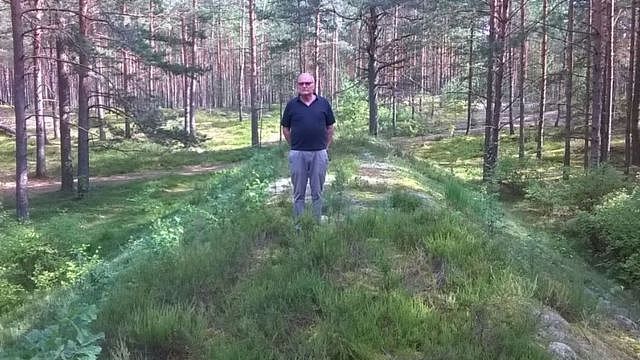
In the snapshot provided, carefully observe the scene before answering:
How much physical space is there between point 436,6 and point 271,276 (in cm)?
1937

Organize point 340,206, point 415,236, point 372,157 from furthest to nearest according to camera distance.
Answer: point 372,157 → point 340,206 → point 415,236

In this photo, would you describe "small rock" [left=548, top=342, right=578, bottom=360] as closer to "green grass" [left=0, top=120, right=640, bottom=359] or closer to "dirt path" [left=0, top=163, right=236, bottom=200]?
"green grass" [left=0, top=120, right=640, bottom=359]

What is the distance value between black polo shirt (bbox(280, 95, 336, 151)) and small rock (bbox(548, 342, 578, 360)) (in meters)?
3.29

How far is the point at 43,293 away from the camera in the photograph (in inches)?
344

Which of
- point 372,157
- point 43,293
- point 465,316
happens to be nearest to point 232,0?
point 372,157

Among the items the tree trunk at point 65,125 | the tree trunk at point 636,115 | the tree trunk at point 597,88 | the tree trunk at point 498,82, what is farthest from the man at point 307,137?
the tree trunk at point 65,125

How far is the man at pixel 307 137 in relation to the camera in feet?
20.4

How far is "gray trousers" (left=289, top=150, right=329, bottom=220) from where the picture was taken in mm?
6324

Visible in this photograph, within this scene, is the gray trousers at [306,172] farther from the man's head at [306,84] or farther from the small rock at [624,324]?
the small rock at [624,324]

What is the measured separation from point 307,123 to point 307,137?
16 cm

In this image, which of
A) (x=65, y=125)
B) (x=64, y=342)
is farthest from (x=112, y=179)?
(x=64, y=342)

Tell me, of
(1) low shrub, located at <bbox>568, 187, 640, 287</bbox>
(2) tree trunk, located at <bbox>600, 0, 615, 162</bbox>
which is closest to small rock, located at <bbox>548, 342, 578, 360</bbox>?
(1) low shrub, located at <bbox>568, 187, 640, 287</bbox>

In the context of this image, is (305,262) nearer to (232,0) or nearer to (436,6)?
(436,6)

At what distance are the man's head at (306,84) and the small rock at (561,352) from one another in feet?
11.6
